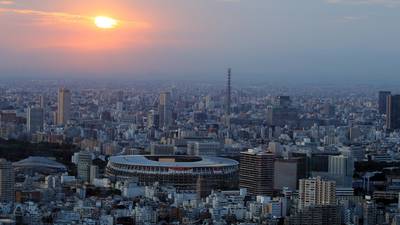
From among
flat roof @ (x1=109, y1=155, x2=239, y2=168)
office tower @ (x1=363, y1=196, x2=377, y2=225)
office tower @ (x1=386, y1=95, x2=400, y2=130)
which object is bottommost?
office tower @ (x1=363, y1=196, x2=377, y2=225)

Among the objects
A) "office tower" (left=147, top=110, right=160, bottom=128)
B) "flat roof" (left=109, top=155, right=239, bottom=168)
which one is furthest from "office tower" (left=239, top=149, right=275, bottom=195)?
"office tower" (left=147, top=110, right=160, bottom=128)

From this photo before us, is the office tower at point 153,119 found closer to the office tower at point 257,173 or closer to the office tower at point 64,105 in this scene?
the office tower at point 64,105

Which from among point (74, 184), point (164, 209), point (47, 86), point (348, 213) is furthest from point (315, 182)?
point (47, 86)

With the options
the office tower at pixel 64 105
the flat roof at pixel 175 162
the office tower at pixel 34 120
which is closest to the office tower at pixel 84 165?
the flat roof at pixel 175 162

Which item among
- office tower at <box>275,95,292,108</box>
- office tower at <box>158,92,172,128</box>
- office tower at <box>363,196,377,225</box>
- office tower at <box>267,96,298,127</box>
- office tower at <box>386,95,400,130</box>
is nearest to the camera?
office tower at <box>363,196,377,225</box>

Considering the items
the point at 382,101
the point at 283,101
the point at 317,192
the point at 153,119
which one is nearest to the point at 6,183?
the point at 317,192

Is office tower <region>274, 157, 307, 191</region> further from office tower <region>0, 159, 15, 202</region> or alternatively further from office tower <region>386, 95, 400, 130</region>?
office tower <region>386, 95, 400, 130</region>

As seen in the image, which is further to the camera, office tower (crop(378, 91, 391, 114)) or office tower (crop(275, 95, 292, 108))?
office tower (crop(275, 95, 292, 108))
